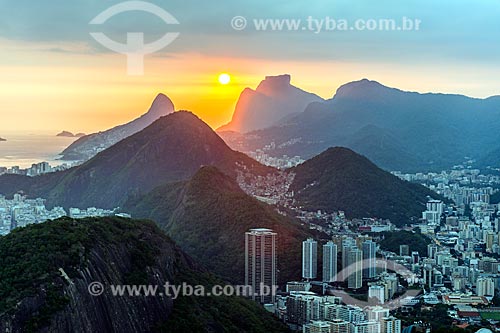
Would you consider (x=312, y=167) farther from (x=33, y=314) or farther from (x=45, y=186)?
(x=33, y=314)

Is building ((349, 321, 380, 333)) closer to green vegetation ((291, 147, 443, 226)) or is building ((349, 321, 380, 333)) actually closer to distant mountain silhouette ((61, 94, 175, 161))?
green vegetation ((291, 147, 443, 226))

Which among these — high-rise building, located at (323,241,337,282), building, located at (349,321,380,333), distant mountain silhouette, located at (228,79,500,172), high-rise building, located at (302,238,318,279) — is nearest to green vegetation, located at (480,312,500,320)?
high-rise building, located at (323,241,337,282)

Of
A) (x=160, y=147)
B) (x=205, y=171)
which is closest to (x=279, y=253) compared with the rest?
(x=205, y=171)

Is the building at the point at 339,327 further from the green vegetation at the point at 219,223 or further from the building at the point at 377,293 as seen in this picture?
the green vegetation at the point at 219,223

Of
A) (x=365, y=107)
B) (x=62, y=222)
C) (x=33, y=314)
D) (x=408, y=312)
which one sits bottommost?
(x=408, y=312)

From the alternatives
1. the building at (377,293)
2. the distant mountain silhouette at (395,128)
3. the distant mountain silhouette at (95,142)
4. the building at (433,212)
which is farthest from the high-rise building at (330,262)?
the distant mountain silhouette at (395,128)

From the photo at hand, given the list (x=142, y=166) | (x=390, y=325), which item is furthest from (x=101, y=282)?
(x=142, y=166)
